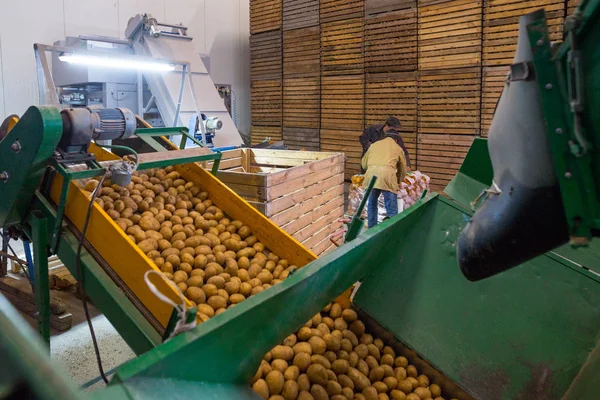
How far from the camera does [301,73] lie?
934 centimetres

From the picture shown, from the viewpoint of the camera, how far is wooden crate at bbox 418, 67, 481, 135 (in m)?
7.18

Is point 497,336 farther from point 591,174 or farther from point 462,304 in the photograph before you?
point 591,174

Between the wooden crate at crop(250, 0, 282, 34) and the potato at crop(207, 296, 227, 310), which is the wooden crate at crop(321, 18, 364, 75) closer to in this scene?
the wooden crate at crop(250, 0, 282, 34)

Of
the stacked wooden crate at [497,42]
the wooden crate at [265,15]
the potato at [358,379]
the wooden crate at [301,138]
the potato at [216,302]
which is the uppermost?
the wooden crate at [265,15]

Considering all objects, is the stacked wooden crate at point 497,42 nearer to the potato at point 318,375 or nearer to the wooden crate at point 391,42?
the wooden crate at point 391,42

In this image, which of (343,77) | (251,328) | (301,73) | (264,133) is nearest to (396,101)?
(343,77)

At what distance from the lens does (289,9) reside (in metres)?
9.34

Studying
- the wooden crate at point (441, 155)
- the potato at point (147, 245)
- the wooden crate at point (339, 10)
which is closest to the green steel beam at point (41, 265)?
the potato at point (147, 245)

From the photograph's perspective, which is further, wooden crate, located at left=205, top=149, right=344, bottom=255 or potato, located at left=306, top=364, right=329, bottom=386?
wooden crate, located at left=205, top=149, right=344, bottom=255

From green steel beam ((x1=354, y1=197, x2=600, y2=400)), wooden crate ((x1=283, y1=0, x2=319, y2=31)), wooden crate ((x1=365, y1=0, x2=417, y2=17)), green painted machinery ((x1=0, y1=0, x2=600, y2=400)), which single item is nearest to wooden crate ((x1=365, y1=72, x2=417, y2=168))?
wooden crate ((x1=365, y1=0, x2=417, y2=17))

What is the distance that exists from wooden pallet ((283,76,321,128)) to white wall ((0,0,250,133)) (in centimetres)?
197

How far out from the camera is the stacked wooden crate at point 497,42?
6766mm

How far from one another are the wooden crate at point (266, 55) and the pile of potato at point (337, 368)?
8232 mm

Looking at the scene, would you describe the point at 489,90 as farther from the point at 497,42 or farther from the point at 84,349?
the point at 84,349
